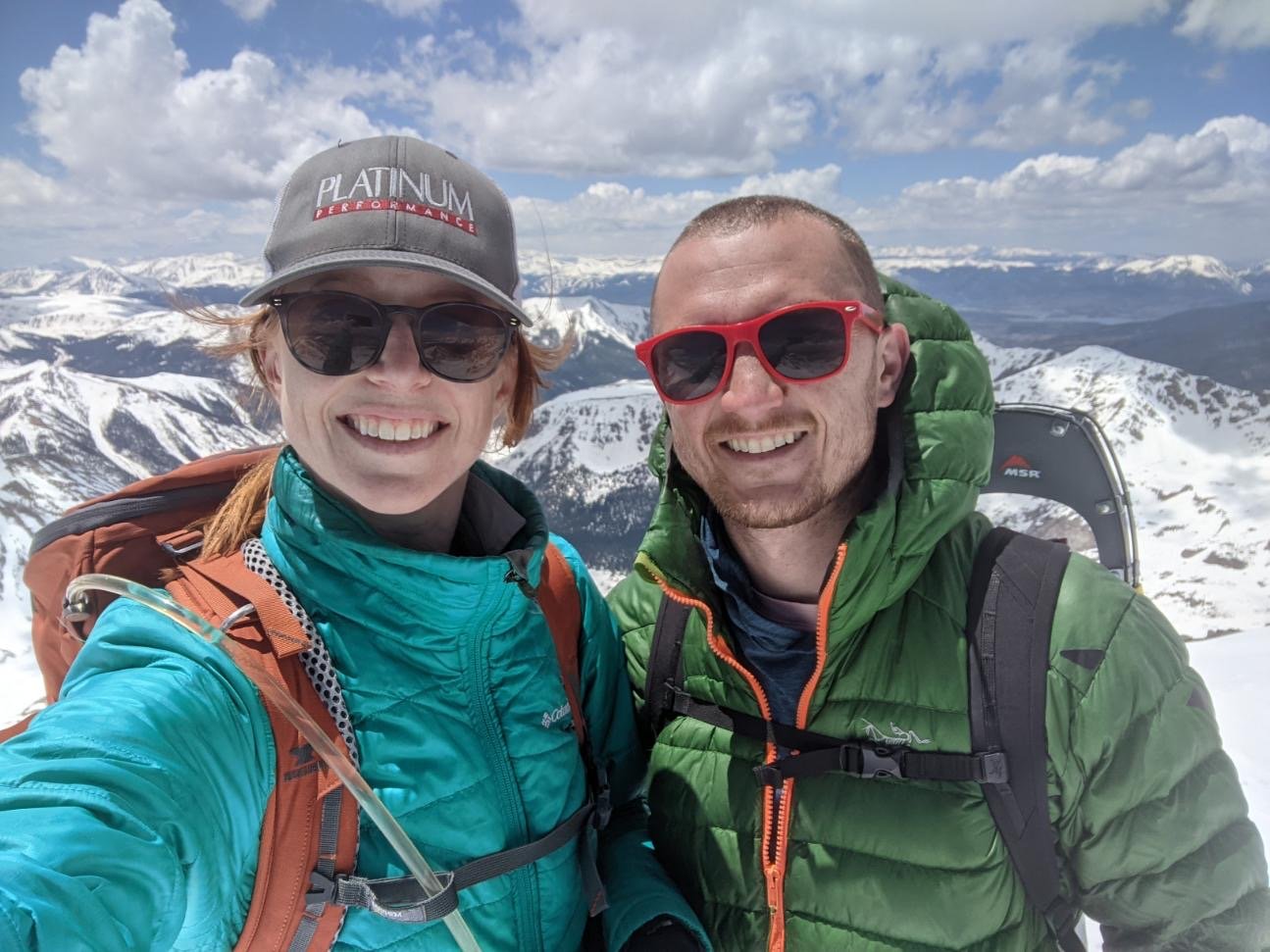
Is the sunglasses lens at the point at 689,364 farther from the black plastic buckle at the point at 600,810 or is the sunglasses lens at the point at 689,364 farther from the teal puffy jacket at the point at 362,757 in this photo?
the black plastic buckle at the point at 600,810

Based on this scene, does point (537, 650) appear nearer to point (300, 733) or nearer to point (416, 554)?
point (416, 554)

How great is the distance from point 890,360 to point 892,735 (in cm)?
174

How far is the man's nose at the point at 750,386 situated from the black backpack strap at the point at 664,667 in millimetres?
1082

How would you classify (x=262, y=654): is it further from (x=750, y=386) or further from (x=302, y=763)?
(x=750, y=386)

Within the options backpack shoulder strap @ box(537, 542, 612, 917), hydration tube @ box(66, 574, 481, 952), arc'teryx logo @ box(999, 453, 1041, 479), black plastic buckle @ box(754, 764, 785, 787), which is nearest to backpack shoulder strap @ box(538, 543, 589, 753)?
backpack shoulder strap @ box(537, 542, 612, 917)

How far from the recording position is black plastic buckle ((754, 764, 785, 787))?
10.4 feet

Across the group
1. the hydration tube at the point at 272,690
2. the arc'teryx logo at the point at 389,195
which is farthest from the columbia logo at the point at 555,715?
the arc'teryx logo at the point at 389,195

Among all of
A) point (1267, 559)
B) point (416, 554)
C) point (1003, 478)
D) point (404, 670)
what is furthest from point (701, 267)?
point (1267, 559)

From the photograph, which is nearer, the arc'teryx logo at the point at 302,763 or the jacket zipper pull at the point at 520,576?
the arc'teryx logo at the point at 302,763

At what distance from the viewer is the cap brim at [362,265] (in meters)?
2.55

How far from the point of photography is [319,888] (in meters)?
2.31

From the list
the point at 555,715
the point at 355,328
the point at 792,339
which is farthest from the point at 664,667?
the point at 355,328

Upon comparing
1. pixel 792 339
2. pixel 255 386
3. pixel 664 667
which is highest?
pixel 792 339

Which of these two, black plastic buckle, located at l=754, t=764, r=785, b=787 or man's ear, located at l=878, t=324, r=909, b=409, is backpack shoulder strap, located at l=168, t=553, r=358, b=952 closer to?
black plastic buckle, located at l=754, t=764, r=785, b=787
